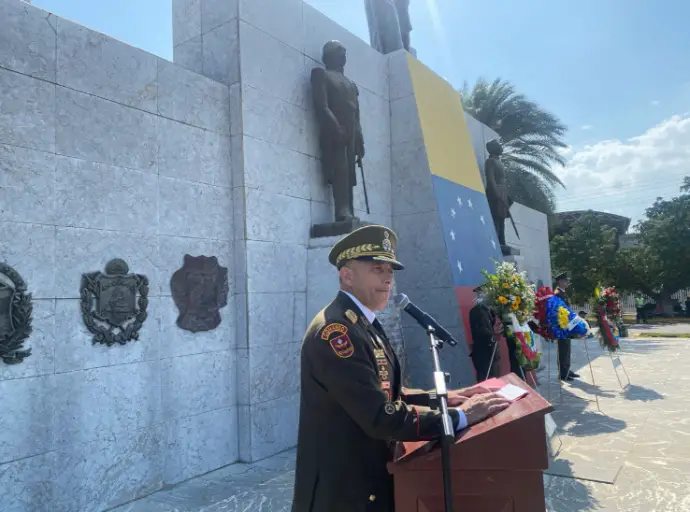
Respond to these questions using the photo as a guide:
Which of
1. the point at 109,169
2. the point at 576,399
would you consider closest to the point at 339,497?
the point at 109,169

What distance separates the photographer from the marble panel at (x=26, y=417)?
353cm

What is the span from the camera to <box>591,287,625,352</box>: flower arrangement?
8.77 m

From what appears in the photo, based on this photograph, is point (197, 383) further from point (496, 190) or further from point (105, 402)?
point (496, 190)

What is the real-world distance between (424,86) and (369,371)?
7.67 m

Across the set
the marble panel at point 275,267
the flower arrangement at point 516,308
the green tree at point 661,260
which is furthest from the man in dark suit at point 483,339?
the green tree at point 661,260

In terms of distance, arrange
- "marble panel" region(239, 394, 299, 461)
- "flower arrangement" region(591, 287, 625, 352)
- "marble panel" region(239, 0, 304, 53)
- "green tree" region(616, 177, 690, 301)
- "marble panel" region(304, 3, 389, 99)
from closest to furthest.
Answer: "marble panel" region(239, 394, 299, 461) → "marble panel" region(239, 0, 304, 53) → "marble panel" region(304, 3, 389, 99) → "flower arrangement" region(591, 287, 625, 352) → "green tree" region(616, 177, 690, 301)

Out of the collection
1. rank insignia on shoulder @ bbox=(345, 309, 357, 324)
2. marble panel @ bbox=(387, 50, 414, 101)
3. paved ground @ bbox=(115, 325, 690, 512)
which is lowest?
paved ground @ bbox=(115, 325, 690, 512)

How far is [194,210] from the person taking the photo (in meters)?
5.04

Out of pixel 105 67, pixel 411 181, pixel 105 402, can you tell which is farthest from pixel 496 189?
pixel 105 402

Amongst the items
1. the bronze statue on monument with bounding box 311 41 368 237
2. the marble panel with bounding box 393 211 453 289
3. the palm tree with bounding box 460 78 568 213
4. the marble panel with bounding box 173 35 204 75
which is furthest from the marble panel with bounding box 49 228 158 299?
the palm tree with bounding box 460 78 568 213

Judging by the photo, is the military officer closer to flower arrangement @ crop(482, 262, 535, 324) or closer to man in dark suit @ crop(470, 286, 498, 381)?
flower arrangement @ crop(482, 262, 535, 324)

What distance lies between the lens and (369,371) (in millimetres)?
1826

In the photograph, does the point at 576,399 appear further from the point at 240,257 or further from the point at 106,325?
the point at 106,325

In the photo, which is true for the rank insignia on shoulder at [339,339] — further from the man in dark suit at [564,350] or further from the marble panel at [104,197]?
the man in dark suit at [564,350]
